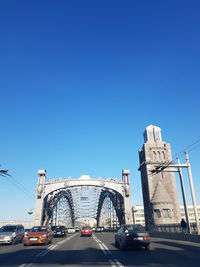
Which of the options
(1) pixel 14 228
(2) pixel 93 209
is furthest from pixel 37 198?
(2) pixel 93 209

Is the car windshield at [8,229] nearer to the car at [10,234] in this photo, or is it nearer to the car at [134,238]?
the car at [10,234]

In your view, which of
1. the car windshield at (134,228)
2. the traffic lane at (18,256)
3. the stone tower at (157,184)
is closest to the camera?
the traffic lane at (18,256)

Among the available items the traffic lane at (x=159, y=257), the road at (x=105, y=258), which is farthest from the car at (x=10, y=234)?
the traffic lane at (x=159, y=257)

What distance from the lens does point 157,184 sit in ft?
160

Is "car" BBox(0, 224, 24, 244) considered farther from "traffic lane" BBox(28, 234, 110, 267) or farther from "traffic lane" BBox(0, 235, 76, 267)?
"traffic lane" BBox(28, 234, 110, 267)

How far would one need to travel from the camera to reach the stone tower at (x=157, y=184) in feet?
145

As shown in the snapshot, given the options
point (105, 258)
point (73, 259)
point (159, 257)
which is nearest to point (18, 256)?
point (73, 259)

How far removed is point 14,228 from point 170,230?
15943 mm

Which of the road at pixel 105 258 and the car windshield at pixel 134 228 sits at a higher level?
the car windshield at pixel 134 228

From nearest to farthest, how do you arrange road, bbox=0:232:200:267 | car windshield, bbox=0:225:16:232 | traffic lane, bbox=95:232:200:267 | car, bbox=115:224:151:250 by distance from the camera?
traffic lane, bbox=95:232:200:267 → road, bbox=0:232:200:267 → car, bbox=115:224:151:250 → car windshield, bbox=0:225:16:232

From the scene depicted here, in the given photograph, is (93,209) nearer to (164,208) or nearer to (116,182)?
(116,182)

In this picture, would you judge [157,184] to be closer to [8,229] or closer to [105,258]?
[8,229]

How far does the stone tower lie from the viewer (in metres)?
44.2

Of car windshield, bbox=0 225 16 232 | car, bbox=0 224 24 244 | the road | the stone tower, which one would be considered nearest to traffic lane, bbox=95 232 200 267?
the road
